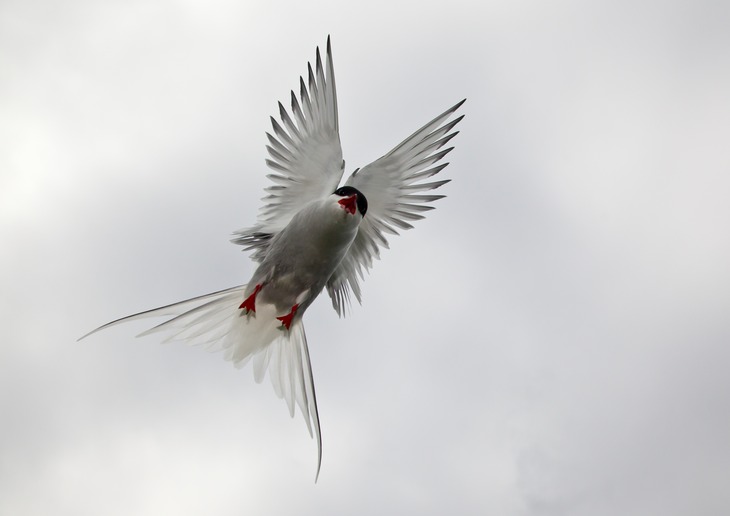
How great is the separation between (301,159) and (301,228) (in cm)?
109

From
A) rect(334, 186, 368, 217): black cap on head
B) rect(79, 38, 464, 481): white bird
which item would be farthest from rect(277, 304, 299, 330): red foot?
rect(334, 186, 368, 217): black cap on head

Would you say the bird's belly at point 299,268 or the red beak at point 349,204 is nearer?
the red beak at point 349,204

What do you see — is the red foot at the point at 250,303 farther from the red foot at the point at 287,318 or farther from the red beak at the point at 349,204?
the red beak at the point at 349,204

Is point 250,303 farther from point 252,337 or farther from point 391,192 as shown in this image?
point 391,192

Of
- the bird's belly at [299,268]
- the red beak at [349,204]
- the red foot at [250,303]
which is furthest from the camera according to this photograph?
the red foot at [250,303]

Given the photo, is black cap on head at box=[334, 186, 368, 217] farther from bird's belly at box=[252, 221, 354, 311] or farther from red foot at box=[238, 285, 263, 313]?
red foot at box=[238, 285, 263, 313]

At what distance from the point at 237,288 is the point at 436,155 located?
9.29 ft

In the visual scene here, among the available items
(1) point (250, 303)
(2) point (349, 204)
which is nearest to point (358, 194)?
(2) point (349, 204)

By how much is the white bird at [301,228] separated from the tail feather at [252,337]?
0.01m

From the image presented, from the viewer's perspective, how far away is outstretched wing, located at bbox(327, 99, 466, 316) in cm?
920

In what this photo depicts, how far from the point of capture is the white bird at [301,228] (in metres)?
9.05

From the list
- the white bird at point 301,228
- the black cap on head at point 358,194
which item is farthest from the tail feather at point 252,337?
the black cap on head at point 358,194

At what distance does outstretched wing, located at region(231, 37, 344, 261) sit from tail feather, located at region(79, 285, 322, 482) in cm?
73

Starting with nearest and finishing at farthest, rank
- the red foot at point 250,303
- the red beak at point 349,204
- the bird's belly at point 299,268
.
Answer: the red beak at point 349,204 < the bird's belly at point 299,268 < the red foot at point 250,303
